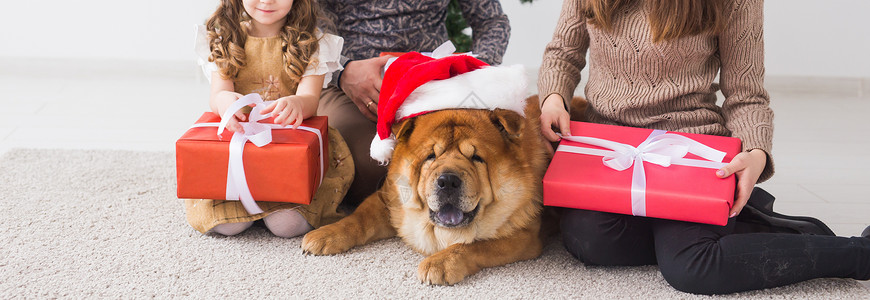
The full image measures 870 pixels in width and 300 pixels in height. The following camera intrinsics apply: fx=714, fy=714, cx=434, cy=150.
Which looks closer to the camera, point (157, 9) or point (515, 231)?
point (515, 231)

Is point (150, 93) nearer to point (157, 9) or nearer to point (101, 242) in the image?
point (157, 9)

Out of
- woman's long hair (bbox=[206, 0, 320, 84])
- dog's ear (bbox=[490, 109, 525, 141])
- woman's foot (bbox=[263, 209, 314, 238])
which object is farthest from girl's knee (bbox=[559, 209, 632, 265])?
woman's long hair (bbox=[206, 0, 320, 84])

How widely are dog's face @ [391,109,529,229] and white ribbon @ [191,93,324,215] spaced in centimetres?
24

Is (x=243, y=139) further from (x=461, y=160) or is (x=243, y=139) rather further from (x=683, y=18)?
(x=683, y=18)

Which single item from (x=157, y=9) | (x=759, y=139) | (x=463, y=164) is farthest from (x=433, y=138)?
(x=157, y=9)

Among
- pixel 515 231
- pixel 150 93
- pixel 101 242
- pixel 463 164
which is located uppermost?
pixel 463 164

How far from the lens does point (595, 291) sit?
1369 millimetres

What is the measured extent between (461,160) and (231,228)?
57cm

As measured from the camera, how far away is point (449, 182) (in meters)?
1.29

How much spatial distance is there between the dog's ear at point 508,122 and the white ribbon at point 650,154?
0.48 feet

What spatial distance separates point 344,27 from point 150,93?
4.92 ft

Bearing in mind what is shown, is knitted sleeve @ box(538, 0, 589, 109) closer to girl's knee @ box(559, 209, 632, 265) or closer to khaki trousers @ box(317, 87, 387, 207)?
girl's knee @ box(559, 209, 632, 265)

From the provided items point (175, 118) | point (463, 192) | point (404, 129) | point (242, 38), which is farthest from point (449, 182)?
point (175, 118)

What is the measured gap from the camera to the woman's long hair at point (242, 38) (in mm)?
1617
